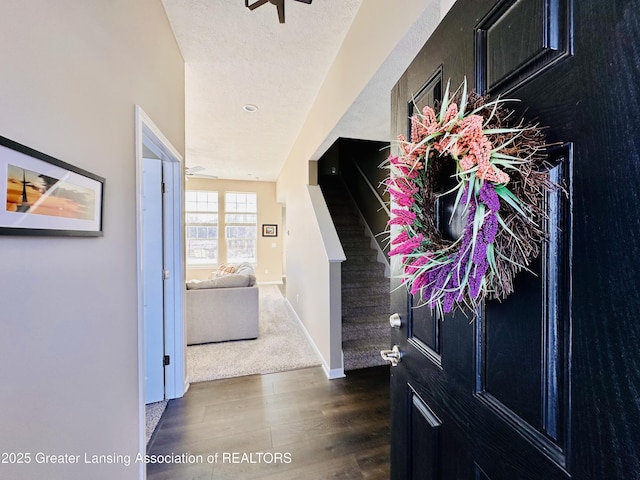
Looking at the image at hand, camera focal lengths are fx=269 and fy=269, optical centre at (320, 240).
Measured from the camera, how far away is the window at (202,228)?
7281mm

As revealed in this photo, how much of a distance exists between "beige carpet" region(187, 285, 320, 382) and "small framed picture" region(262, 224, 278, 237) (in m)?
4.03

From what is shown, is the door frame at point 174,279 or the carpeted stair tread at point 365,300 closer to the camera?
the door frame at point 174,279

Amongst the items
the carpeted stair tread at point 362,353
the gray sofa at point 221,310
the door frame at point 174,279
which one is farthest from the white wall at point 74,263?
the gray sofa at point 221,310

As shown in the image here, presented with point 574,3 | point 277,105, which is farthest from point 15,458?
point 277,105

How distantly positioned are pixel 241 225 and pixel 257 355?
16.8 feet

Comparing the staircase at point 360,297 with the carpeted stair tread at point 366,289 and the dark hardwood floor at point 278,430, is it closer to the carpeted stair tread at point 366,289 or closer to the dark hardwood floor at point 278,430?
the carpeted stair tread at point 366,289

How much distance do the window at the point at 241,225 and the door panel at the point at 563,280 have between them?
740 cm

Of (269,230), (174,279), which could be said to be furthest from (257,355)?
(269,230)

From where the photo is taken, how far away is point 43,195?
32.4 inches

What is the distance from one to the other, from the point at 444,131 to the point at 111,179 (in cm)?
140

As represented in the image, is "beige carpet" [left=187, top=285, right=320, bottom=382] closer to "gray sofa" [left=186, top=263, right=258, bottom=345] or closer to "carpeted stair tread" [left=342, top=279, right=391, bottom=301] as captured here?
"gray sofa" [left=186, top=263, right=258, bottom=345]

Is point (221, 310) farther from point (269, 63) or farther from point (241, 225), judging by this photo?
point (241, 225)

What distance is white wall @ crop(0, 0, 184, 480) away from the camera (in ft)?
2.47

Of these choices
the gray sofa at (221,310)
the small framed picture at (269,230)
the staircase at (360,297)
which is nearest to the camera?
the staircase at (360,297)
